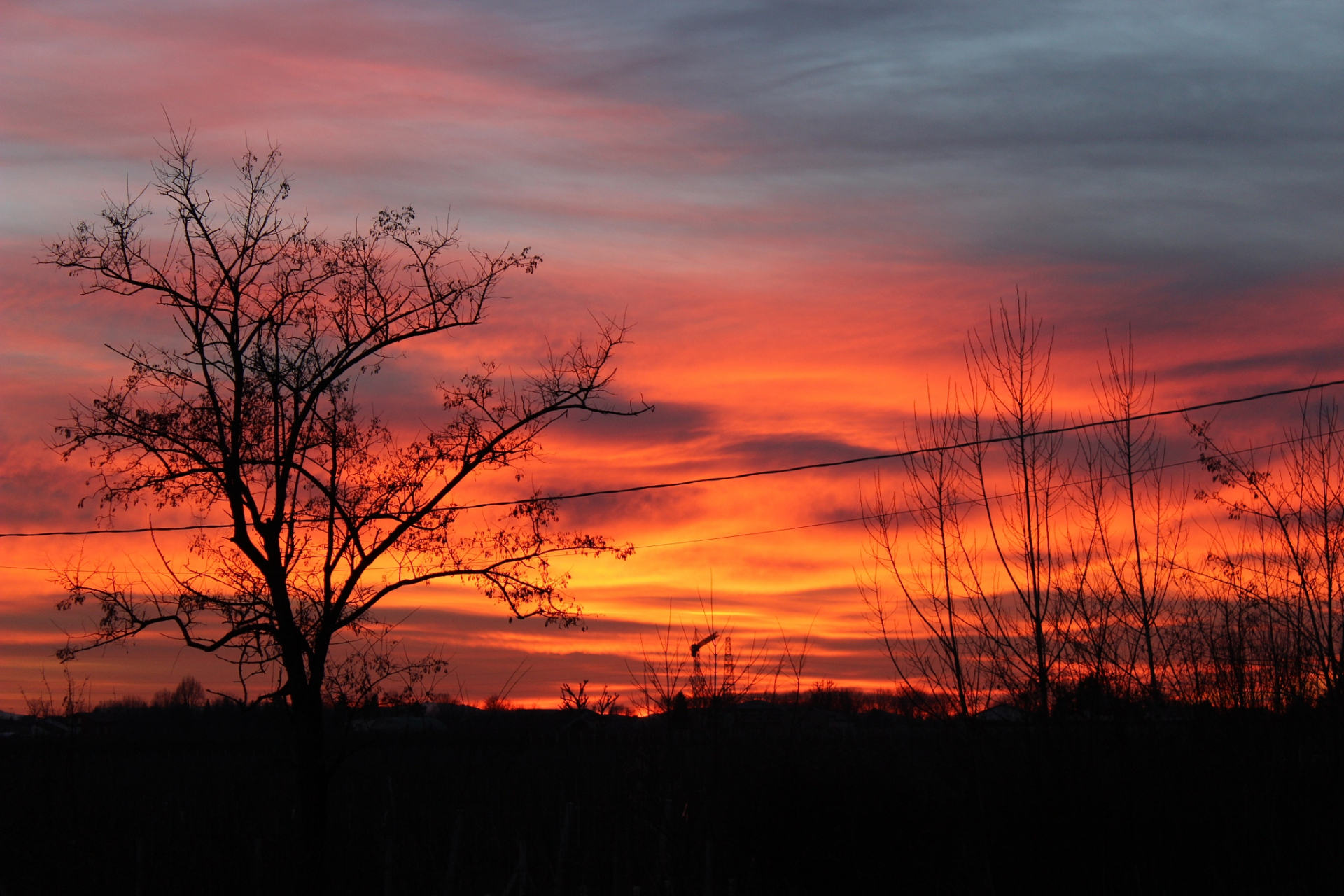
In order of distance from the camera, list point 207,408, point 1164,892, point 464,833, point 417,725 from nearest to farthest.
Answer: point 1164,892 → point 207,408 → point 464,833 → point 417,725

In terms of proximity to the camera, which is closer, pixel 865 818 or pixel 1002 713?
pixel 1002 713

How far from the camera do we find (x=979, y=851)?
13227mm

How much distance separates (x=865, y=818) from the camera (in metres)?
15.2

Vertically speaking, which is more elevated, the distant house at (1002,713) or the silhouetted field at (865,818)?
the distant house at (1002,713)

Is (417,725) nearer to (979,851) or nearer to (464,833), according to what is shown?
(464,833)

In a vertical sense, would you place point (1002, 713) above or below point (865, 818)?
above

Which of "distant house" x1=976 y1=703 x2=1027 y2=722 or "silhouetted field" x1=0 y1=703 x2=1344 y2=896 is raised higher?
"distant house" x1=976 y1=703 x2=1027 y2=722

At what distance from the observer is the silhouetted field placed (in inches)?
475

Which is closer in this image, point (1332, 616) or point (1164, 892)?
point (1164, 892)

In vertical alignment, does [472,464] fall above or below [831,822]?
above

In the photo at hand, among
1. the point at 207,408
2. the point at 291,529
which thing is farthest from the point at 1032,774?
the point at 207,408

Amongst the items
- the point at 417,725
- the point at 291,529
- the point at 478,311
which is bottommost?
the point at 417,725

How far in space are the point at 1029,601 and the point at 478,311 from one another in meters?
11.3

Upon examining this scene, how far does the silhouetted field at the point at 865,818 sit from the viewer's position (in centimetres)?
1207
